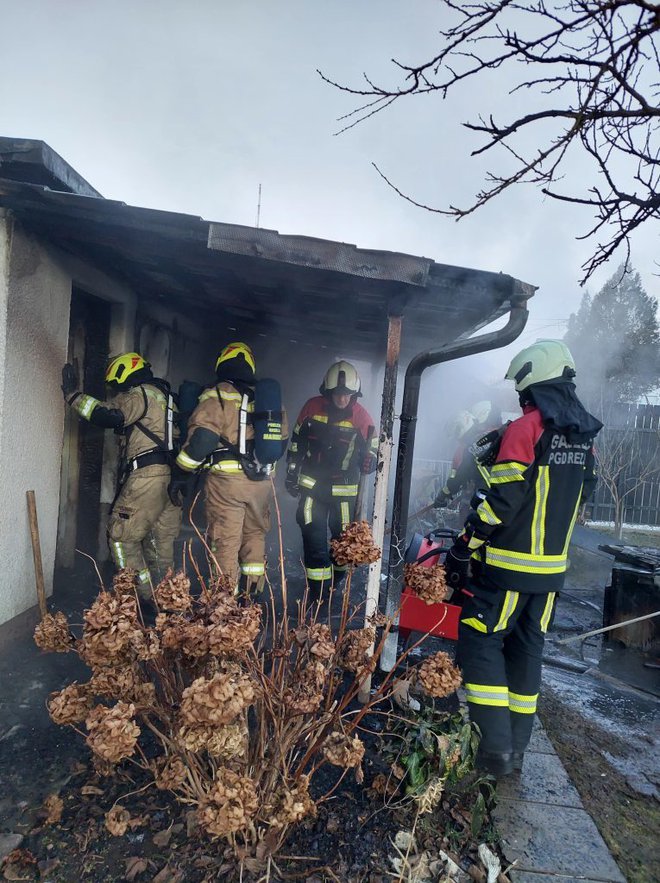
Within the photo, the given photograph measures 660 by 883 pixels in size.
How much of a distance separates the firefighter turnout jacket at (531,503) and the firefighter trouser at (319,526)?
1.91 m

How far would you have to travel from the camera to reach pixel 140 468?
394cm

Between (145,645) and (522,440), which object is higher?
Result: (522,440)

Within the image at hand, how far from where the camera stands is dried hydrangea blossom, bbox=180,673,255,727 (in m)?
1.42

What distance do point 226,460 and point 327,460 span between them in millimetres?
1024

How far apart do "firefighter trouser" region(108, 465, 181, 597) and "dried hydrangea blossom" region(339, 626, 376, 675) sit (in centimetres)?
219

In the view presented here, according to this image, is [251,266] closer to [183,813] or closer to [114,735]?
[114,735]

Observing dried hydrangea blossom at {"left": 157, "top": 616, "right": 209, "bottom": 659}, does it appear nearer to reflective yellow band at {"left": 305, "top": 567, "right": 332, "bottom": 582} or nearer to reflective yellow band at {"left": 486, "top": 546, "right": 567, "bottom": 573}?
reflective yellow band at {"left": 486, "top": 546, "right": 567, "bottom": 573}

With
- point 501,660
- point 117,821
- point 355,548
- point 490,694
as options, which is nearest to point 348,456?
point 501,660

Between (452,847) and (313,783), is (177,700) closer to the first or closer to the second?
(313,783)

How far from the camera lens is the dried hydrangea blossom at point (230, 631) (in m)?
1.53

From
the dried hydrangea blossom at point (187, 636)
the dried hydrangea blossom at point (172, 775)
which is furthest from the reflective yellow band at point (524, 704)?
the dried hydrangea blossom at point (187, 636)

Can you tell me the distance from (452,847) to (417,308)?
11.2 ft

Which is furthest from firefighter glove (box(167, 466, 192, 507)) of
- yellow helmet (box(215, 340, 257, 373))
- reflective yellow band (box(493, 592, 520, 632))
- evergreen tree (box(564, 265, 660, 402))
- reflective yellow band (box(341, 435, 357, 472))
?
evergreen tree (box(564, 265, 660, 402))

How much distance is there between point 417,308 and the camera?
405 centimetres
